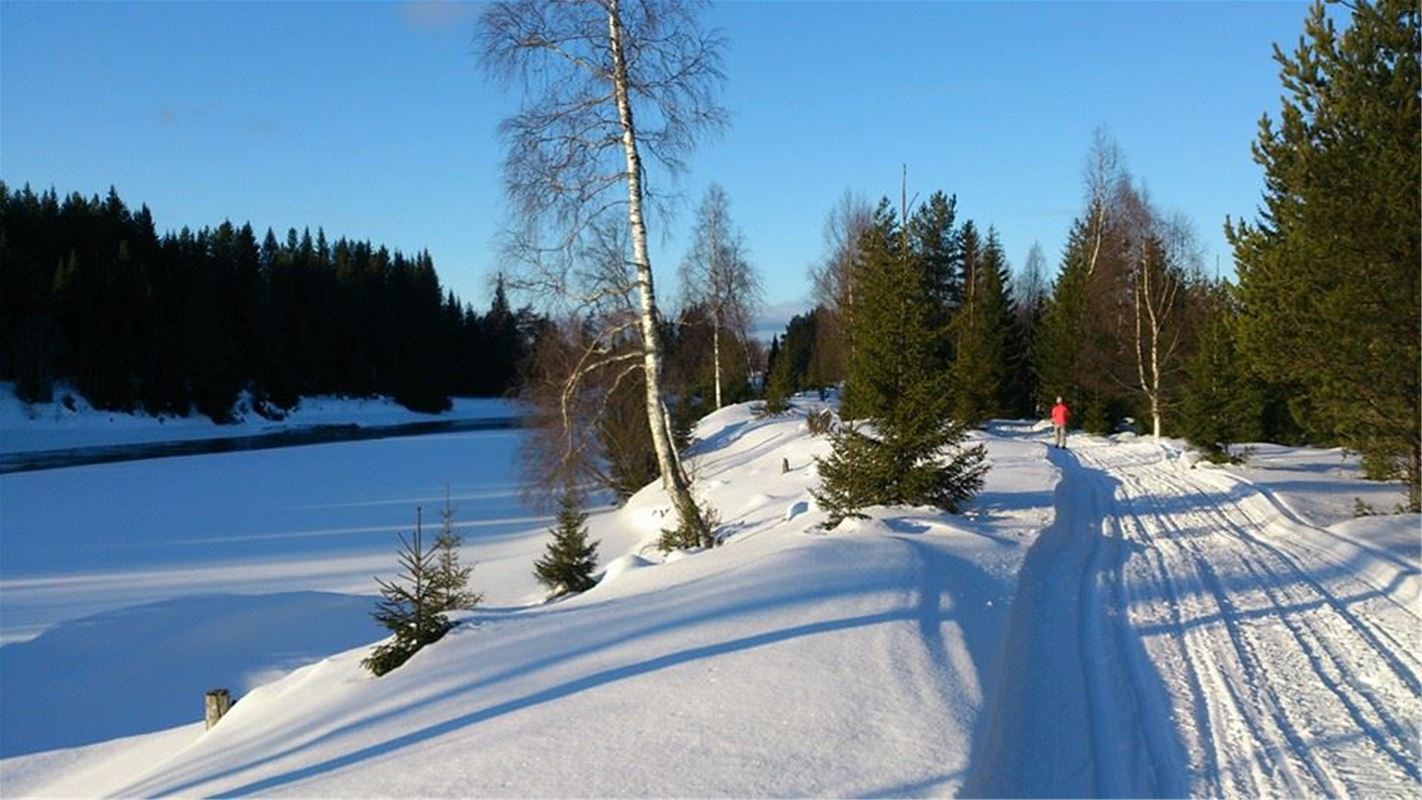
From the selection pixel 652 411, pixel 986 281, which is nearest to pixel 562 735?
pixel 652 411

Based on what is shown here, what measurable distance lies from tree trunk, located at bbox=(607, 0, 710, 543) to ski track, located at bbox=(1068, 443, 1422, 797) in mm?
5819

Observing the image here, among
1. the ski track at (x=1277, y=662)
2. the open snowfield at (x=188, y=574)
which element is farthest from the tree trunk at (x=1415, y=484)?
the open snowfield at (x=188, y=574)

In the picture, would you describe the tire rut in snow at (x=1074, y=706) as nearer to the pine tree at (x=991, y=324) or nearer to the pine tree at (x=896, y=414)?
the pine tree at (x=896, y=414)

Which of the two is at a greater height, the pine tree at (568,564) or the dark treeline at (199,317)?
the dark treeline at (199,317)

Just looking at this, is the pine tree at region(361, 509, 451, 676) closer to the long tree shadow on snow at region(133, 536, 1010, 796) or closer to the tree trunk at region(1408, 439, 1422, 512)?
the long tree shadow on snow at region(133, 536, 1010, 796)

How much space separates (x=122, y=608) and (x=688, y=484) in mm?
9806

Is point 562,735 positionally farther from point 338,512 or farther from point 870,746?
point 338,512

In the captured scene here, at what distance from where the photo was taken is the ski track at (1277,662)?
533 centimetres

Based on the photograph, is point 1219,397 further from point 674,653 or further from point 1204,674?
point 674,653

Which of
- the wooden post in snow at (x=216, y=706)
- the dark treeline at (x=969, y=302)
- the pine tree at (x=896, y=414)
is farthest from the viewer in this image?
the dark treeline at (x=969, y=302)

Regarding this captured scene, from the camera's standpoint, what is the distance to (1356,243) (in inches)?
502

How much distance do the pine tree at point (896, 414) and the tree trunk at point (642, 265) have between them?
2.13 metres

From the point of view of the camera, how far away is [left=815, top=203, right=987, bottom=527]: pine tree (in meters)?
13.1

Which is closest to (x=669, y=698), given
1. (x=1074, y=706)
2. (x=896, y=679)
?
(x=896, y=679)
